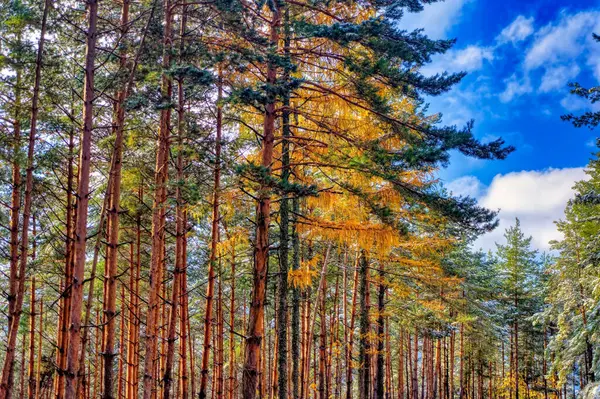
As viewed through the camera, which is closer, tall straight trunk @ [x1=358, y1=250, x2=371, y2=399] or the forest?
the forest

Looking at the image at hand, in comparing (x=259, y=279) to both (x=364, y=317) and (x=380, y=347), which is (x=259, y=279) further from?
(x=380, y=347)

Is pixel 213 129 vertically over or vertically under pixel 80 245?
over

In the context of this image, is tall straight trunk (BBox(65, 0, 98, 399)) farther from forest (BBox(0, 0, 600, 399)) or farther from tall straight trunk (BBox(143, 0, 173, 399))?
tall straight trunk (BBox(143, 0, 173, 399))

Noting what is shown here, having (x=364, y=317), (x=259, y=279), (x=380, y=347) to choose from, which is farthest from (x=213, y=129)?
(x=380, y=347)

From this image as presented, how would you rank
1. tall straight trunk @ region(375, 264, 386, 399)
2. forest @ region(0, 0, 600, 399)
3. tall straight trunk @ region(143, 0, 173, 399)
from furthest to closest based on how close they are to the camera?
tall straight trunk @ region(375, 264, 386, 399) → tall straight trunk @ region(143, 0, 173, 399) → forest @ region(0, 0, 600, 399)

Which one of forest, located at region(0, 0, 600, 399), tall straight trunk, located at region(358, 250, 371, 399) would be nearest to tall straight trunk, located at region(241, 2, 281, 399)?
forest, located at region(0, 0, 600, 399)

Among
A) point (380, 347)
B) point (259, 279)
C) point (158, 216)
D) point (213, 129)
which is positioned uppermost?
point (213, 129)

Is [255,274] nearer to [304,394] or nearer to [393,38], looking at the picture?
[393,38]

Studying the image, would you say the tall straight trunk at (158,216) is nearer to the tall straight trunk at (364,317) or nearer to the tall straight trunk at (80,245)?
the tall straight trunk at (80,245)

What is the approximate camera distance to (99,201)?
38.4 feet

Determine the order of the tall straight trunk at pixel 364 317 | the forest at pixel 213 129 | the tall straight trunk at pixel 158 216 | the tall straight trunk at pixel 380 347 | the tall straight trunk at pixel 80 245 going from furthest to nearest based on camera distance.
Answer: the tall straight trunk at pixel 380 347 < the tall straight trunk at pixel 364 317 < the tall straight trunk at pixel 158 216 < the forest at pixel 213 129 < the tall straight trunk at pixel 80 245

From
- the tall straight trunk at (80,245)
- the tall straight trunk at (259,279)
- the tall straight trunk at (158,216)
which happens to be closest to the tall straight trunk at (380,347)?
the tall straight trunk at (259,279)

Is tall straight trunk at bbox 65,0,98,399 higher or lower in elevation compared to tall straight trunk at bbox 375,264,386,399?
higher

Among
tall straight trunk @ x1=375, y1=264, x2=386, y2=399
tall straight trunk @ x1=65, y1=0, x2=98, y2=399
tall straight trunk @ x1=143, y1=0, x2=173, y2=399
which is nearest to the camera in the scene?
tall straight trunk @ x1=65, y1=0, x2=98, y2=399
